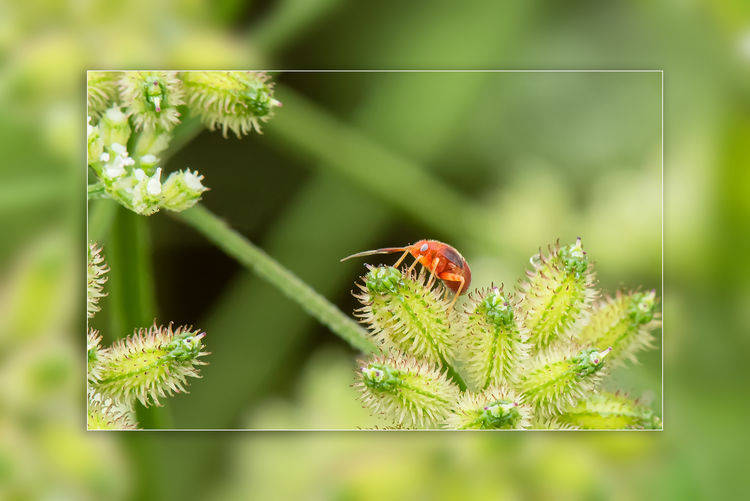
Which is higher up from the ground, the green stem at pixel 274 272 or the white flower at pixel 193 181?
the white flower at pixel 193 181

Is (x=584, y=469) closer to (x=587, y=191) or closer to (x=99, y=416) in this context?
(x=587, y=191)

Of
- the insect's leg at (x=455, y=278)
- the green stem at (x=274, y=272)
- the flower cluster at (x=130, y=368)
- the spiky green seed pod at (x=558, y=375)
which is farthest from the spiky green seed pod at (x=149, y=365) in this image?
the spiky green seed pod at (x=558, y=375)

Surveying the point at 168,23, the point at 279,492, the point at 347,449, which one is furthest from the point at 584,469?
the point at 168,23

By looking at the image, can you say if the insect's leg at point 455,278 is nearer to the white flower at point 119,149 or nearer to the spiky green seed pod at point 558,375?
the spiky green seed pod at point 558,375

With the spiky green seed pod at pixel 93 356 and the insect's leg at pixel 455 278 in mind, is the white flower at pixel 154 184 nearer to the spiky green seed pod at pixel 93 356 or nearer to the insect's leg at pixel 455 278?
the spiky green seed pod at pixel 93 356

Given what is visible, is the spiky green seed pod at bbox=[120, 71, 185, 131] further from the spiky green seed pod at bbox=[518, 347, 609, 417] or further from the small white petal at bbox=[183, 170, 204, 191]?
the spiky green seed pod at bbox=[518, 347, 609, 417]

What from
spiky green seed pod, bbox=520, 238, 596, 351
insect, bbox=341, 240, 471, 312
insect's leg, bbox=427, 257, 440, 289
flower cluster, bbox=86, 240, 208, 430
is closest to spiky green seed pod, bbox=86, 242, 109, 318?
flower cluster, bbox=86, 240, 208, 430

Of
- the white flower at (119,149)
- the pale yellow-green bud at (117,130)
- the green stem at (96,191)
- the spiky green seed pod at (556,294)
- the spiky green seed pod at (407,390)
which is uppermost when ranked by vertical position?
the pale yellow-green bud at (117,130)

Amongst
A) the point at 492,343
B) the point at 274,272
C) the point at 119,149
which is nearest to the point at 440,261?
the point at 492,343
